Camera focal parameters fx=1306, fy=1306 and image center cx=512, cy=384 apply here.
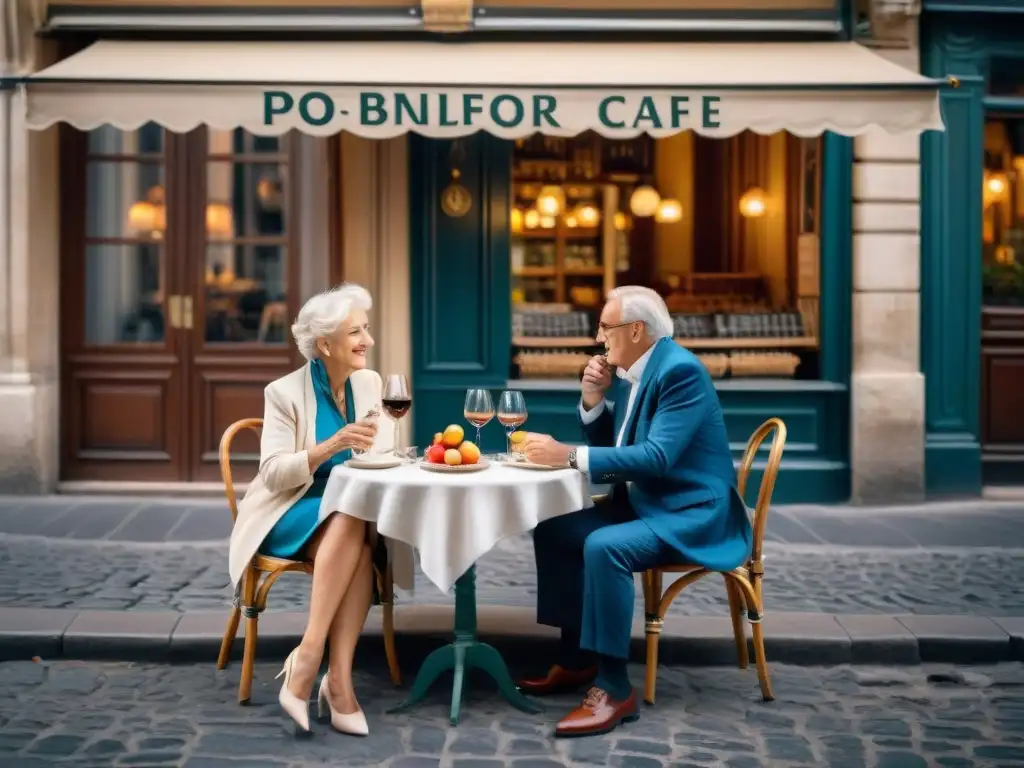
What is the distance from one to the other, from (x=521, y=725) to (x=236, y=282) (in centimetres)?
530

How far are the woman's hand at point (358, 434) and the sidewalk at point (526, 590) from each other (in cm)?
118

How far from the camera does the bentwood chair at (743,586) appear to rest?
15.5 ft

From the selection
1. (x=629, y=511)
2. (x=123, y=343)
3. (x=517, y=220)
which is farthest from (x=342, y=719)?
(x=517, y=220)

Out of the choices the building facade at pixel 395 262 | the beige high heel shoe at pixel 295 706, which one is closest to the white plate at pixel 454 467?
the beige high heel shoe at pixel 295 706

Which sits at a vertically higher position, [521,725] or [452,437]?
[452,437]

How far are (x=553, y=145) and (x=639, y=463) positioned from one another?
613cm

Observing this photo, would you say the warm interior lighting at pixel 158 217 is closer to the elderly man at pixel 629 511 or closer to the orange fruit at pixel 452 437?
the elderly man at pixel 629 511

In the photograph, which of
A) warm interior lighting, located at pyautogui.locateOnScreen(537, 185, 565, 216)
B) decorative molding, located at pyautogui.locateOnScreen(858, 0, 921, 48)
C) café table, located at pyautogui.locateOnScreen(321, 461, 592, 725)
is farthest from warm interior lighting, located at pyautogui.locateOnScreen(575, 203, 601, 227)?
café table, located at pyautogui.locateOnScreen(321, 461, 592, 725)

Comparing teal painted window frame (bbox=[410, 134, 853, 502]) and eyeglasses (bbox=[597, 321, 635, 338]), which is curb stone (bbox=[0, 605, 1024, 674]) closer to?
eyeglasses (bbox=[597, 321, 635, 338])

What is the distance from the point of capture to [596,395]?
5051 mm

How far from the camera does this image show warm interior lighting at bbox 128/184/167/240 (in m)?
9.05

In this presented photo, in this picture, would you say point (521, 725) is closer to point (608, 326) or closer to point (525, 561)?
point (608, 326)

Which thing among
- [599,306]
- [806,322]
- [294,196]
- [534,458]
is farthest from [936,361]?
[534,458]

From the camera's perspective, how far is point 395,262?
895 centimetres
